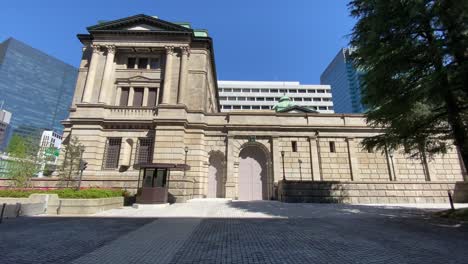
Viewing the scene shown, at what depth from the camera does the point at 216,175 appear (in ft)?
72.9

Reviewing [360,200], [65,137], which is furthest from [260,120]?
[65,137]

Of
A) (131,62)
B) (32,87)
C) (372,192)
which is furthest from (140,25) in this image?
(32,87)

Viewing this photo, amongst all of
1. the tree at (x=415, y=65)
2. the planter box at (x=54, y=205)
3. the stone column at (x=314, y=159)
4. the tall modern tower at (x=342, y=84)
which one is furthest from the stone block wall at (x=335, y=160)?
the tall modern tower at (x=342, y=84)

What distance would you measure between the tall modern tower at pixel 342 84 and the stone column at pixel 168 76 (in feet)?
368

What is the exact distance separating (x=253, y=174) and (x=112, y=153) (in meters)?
14.4

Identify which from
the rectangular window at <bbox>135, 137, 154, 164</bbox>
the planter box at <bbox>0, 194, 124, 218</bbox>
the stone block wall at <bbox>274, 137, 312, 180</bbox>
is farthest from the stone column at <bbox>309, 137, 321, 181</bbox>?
the planter box at <bbox>0, 194, 124, 218</bbox>

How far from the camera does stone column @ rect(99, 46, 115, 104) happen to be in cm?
2236

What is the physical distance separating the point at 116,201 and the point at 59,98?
708ft

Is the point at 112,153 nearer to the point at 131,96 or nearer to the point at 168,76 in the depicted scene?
the point at 131,96

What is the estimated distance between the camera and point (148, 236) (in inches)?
274

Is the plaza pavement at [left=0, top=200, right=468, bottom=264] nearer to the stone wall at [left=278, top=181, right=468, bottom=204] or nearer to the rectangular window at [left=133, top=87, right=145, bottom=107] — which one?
the stone wall at [left=278, top=181, right=468, bottom=204]

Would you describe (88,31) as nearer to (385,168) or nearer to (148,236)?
(148,236)

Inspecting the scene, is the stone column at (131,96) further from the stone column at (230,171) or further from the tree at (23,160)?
the stone column at (230,171)

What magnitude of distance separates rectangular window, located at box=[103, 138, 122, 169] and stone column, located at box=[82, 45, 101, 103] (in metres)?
5.07
